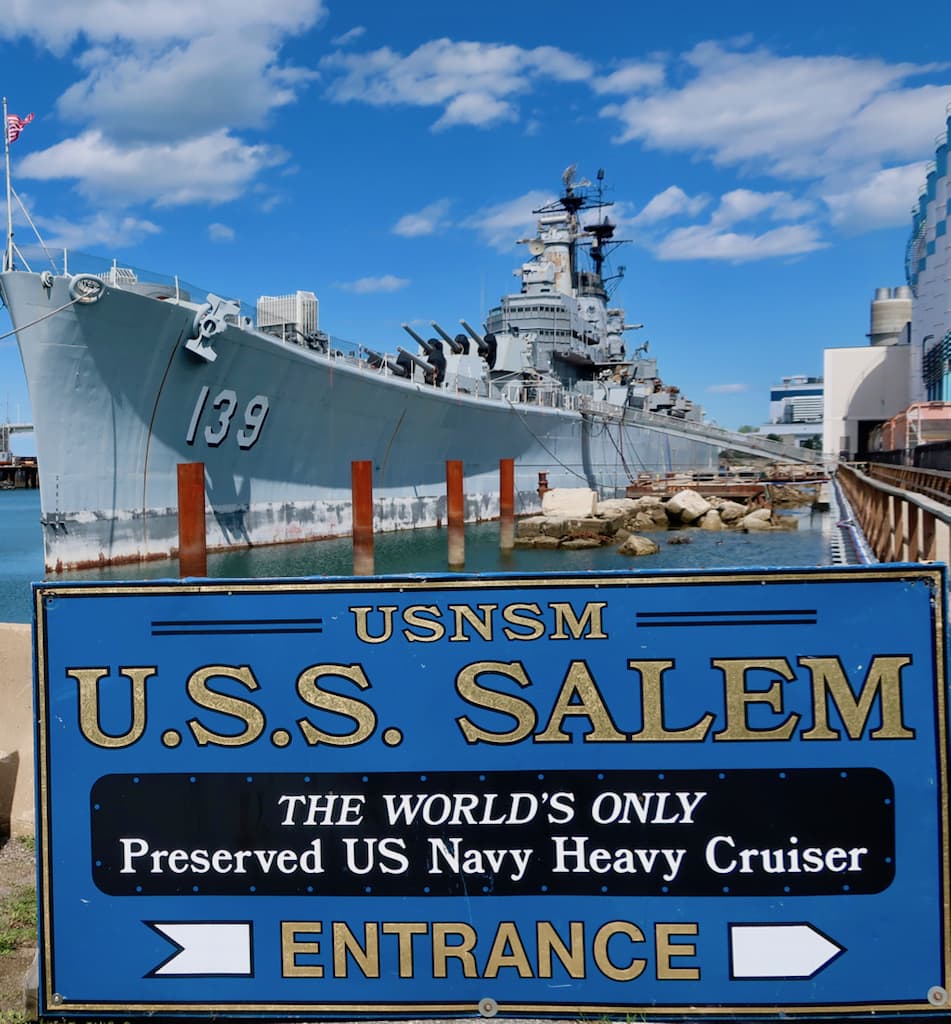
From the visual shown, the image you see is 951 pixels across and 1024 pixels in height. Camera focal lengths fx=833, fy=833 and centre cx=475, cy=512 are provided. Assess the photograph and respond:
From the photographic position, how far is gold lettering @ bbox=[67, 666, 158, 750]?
207 cm

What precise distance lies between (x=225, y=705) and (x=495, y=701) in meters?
0.67

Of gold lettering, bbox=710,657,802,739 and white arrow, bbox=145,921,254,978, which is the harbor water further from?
gold lettering, bbox=710,657,802,739

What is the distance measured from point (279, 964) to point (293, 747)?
0.51m

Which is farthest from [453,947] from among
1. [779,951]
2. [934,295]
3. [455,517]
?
[934,295]

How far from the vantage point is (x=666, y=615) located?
79.2 inches

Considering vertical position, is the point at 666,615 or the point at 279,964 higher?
the point at 666,615

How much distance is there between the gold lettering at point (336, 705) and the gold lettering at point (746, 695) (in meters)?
0.86

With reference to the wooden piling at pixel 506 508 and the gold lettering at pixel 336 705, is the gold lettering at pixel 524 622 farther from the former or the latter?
the wooden piling at pixel 506 508

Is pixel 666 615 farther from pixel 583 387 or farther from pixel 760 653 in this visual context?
pixel 583 387

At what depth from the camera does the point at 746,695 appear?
1977 mm

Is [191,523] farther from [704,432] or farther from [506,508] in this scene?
[704,432]

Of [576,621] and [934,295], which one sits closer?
[576,621]

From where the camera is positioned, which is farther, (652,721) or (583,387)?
(583,387)

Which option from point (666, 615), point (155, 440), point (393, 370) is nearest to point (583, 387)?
A: point (393, 370)
